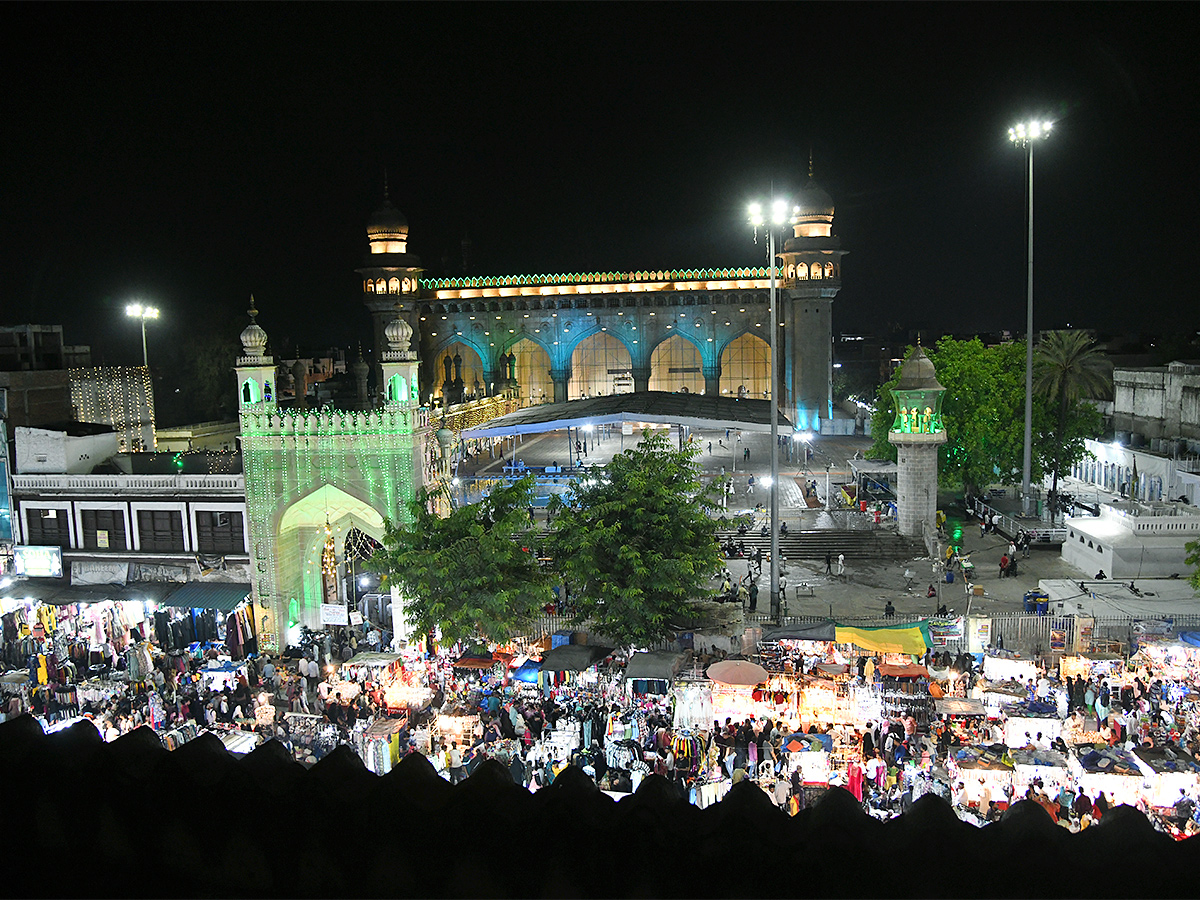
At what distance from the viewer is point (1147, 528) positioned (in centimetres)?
2047

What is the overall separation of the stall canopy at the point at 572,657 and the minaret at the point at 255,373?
26.3 feet

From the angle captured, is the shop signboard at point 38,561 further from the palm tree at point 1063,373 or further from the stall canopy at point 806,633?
the palm tree at point 1063,373

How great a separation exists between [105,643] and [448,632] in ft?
26.9

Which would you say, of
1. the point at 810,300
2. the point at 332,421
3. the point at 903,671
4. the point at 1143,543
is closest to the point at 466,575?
the point at 332,421

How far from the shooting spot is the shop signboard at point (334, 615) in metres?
17.8

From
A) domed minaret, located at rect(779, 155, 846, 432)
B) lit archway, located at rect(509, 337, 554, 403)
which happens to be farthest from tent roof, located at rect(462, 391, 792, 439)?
lit archway, located at rect(509, 337, 554, 403)

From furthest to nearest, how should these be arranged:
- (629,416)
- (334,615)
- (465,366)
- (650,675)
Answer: (465,366) < (629,416) < (334,615) < (650,675)

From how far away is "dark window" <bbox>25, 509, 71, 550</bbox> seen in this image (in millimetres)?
→ 21062

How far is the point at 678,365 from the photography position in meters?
53.7

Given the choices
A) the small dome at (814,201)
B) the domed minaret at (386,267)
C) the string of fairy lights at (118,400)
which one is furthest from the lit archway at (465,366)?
the small dome at (814,201)

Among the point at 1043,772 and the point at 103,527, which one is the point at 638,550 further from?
A: the point at 103,527

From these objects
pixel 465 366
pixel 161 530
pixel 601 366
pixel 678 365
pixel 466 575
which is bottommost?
pixel 466 575

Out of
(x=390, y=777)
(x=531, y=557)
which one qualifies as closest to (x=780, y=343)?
(x=531, y=557)

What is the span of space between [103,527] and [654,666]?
13900 mm
